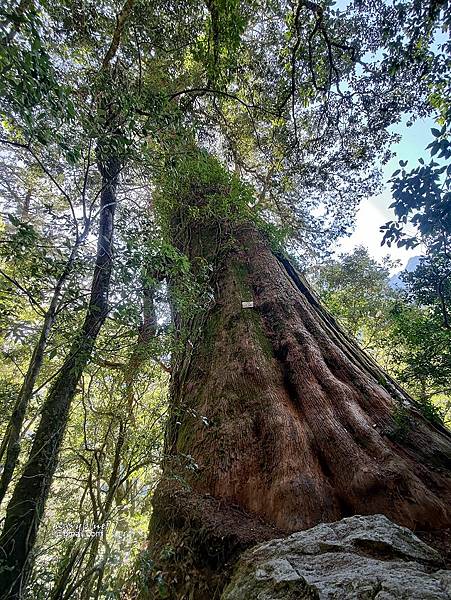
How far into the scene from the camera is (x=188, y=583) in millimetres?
1872

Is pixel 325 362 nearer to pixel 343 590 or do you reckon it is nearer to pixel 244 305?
pixel 244 305

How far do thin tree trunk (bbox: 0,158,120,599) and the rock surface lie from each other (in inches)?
56.9

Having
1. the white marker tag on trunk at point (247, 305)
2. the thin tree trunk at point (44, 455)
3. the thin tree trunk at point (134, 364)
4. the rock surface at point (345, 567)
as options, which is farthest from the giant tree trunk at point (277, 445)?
the thin tree trunk at point (44, 455)

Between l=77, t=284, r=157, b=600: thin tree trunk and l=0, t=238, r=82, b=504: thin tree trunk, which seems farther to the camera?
l=77, t=284, r=157, b=600: thin tree trunk

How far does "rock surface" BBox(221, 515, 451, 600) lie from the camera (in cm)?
122

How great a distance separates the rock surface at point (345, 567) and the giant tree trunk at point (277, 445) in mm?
256

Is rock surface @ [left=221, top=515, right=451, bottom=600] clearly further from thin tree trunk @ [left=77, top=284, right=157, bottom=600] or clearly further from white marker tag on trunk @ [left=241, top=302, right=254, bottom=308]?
white marker tag on trunk @ [left=241, top=302, right=254, bottom=308]

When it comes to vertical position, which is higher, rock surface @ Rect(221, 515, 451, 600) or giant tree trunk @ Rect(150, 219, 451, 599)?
giant tree trunk @ Rect(150, 219, 451, 599)

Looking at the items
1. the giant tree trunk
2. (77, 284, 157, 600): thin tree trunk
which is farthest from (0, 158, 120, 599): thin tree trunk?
the giant tree trunk

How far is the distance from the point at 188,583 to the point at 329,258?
7890 millimetres

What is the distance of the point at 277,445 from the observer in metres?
2.40

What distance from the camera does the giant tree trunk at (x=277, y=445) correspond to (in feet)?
6.51

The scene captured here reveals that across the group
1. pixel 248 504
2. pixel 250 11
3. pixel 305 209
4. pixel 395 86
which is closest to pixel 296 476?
pixel 248 504

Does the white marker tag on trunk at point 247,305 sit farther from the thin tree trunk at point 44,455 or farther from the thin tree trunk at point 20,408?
the thin tree trunk at point 20,408
